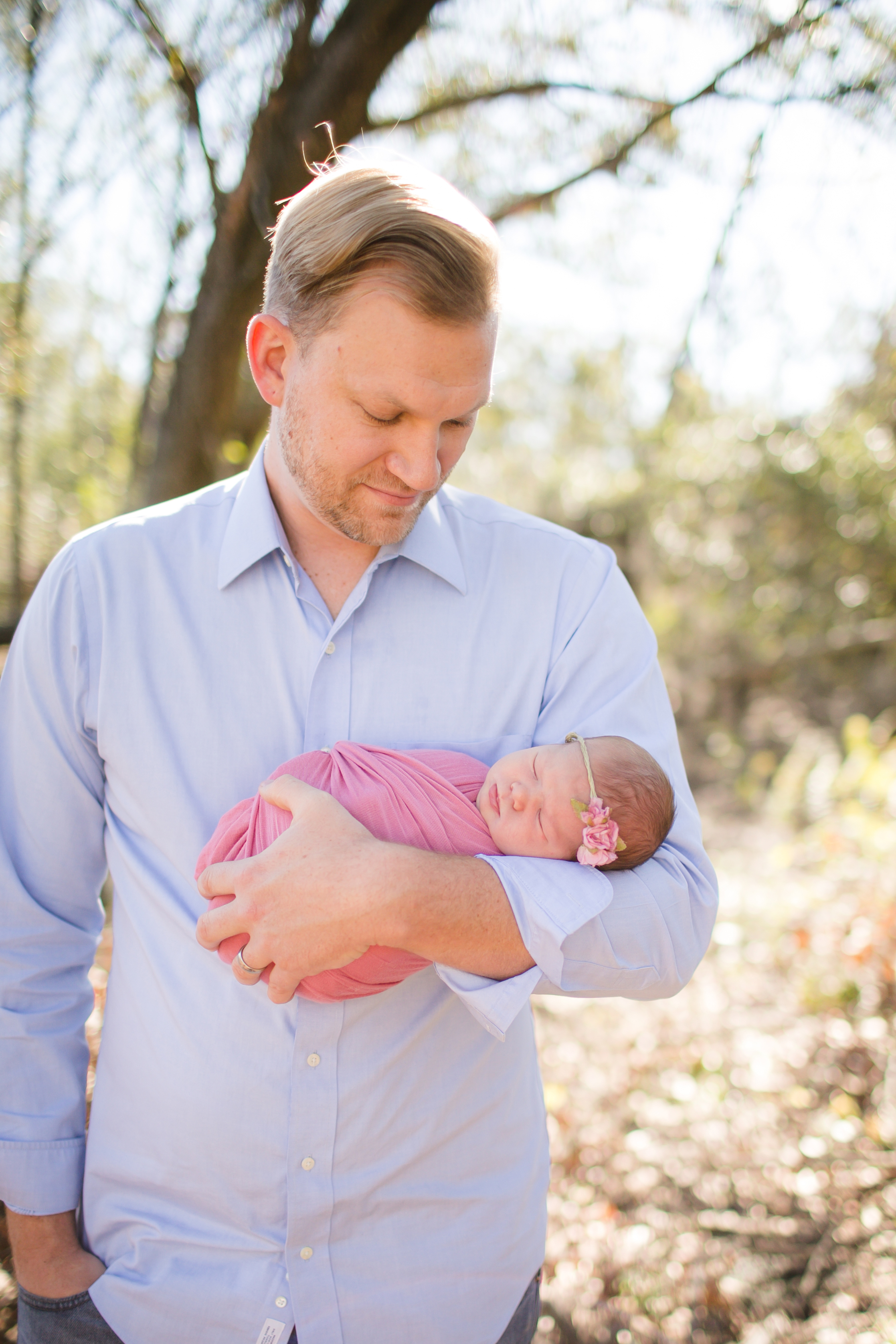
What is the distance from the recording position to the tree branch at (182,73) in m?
2.29

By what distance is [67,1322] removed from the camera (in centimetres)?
134

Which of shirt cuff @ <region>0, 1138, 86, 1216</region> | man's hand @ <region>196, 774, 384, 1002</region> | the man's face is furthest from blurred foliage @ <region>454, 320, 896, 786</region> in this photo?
shirt cuff @ <region>0, 1138, 86, 1216</region>

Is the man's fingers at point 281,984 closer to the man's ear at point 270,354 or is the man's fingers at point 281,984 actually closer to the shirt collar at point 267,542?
the shirt collar at point 267,542

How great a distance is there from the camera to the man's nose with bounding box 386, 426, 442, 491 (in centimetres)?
139

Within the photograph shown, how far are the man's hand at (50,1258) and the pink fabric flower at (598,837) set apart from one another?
105 cm

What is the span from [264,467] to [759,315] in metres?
2.01

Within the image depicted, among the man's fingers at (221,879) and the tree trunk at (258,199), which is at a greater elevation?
the tree trunk at (258,199)

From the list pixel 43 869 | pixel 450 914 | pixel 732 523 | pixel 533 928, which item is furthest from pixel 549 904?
pixel 732 523

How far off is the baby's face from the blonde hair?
0.75 m

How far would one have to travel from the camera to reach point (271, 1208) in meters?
1.32

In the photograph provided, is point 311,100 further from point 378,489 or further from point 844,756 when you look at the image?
point 844,756

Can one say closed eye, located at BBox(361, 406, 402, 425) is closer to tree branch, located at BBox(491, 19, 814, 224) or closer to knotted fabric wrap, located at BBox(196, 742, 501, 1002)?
knotted fabric wrap, located at BBox(196, 742, 501, 1002)

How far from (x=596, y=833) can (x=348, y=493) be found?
2.38 ft

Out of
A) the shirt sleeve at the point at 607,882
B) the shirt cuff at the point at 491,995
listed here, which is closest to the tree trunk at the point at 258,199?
the shirt sleeve at the point at 607,882
